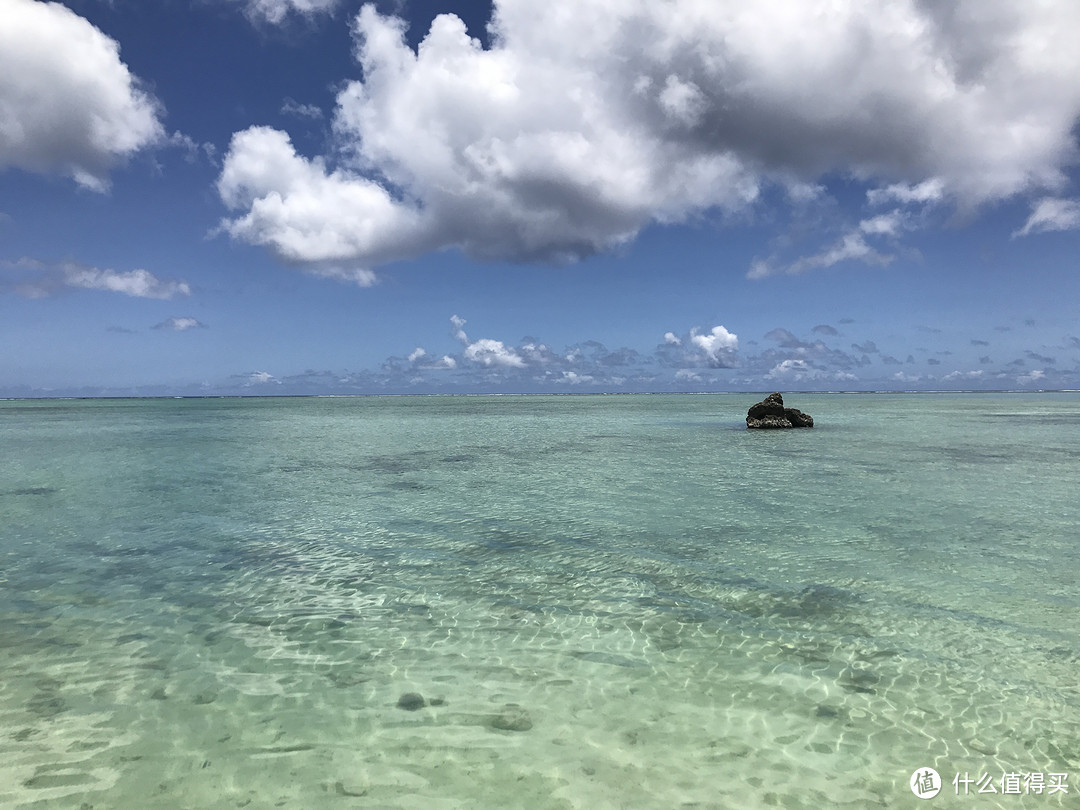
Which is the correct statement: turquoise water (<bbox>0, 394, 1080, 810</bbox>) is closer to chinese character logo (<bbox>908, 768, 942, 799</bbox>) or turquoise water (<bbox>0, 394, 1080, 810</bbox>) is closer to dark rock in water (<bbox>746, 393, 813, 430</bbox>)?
chinese character logo (<bbox>908, 768, 942, 799</bbox>)

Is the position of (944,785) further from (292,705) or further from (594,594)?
(292,705)

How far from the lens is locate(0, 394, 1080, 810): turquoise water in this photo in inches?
208

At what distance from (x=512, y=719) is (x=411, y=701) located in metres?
1.20

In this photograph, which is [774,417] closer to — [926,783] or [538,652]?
[538,652]

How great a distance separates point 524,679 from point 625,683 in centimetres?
121

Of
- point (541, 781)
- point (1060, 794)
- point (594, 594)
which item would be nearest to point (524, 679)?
point (541, 781)

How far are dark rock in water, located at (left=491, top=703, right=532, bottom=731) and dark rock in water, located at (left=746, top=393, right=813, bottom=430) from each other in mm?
44382

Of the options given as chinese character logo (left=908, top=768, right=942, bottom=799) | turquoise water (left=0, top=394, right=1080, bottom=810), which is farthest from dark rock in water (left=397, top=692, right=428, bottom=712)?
chinese character logo (left=908, top=768, right=942, bottom=799)

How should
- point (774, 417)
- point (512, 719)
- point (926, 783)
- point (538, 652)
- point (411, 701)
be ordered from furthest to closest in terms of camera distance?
point (774, 417), point (538, 652), point (411, 701), point (512, 719), point (926, 783)

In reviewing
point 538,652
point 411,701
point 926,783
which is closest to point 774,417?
point 538,652

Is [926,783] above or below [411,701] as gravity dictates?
below

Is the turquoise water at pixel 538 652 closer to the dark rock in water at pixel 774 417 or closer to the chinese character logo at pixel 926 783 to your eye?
the chinese character logo at pixel 926 783

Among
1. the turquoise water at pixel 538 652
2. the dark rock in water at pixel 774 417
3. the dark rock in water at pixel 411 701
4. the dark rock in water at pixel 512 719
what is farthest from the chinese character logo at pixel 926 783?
the dark rock in water at pixel 774 417

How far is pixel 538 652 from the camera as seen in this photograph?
25.2 feet
